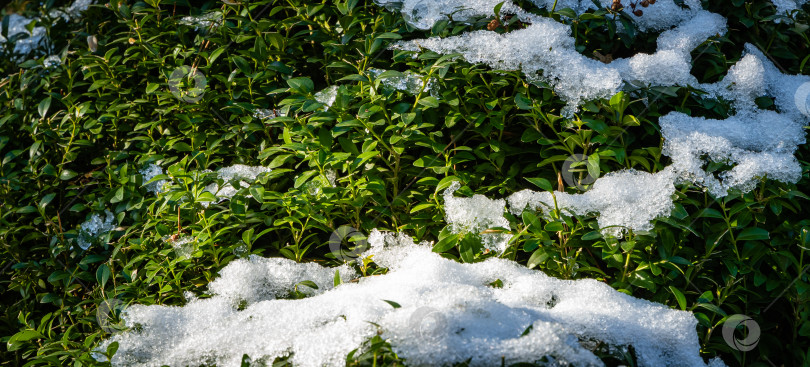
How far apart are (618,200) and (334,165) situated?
926 mm

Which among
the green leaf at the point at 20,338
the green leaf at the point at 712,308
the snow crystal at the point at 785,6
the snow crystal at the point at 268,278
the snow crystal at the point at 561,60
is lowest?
the green leaf at the point at 20,338

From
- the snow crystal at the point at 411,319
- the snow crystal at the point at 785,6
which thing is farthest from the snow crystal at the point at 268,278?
the snow crystal at the point at 785,6

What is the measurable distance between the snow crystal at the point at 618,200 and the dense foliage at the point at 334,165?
0.04m

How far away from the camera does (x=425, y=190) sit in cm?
214

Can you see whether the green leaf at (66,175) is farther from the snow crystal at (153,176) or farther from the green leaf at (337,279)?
the green leaf at (337,279)

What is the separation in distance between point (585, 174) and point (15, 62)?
305cm

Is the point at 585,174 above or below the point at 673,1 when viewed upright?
below

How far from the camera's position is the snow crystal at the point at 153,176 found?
7.80ft

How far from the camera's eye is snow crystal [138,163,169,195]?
2.38m

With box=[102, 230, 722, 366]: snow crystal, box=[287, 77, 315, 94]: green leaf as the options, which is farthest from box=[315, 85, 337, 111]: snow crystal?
box=[102, 230, 722, 366]: snow crystal

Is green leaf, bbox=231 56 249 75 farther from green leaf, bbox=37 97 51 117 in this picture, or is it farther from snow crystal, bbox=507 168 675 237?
snow crystal, bbox=507 168 675 237

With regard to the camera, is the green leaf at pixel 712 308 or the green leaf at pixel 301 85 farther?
the green leaf at pixel 301 85

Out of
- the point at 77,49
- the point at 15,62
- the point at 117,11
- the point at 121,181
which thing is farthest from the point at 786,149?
the point at 15,62

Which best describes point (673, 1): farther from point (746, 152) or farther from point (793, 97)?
point (746, 152)
